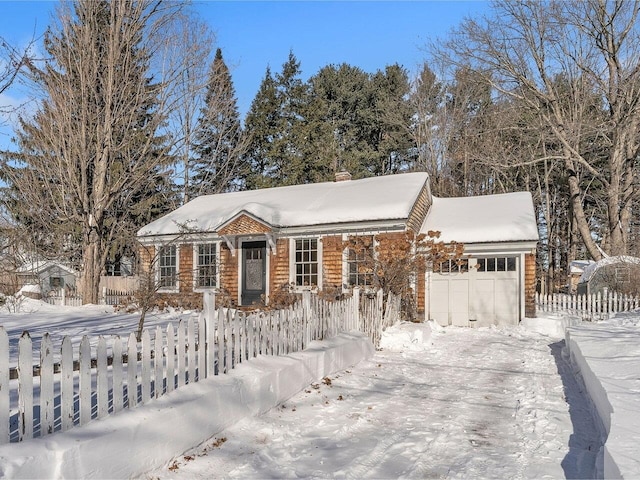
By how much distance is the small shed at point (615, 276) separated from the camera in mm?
16344

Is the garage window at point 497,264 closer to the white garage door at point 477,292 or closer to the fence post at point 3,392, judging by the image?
the white garage door at point 477,292

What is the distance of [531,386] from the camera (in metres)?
7.07

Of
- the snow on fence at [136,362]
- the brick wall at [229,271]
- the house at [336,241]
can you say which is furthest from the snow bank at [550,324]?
the brick wall at [229,271]

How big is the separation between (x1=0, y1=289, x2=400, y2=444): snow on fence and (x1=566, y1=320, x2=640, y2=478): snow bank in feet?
10.9

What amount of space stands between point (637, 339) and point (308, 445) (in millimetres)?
6518

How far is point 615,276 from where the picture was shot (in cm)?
1730

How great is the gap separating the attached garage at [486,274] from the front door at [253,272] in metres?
5.51

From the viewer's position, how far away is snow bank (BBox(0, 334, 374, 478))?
118 inches

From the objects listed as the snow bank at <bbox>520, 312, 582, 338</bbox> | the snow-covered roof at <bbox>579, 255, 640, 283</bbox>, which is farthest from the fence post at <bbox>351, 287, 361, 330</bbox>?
the snow-covered roof at <bbox>579, 255, 640, 283</bbox>

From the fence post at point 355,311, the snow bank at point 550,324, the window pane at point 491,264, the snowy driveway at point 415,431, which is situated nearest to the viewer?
the snowy driveway at point 415,431

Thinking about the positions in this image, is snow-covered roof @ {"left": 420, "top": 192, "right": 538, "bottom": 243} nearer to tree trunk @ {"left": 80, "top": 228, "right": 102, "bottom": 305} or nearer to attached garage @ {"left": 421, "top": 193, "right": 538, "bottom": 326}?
attached garage @ {"left": 421, "top": 193, "right": 538, "bottom": 326}

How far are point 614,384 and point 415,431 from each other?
2114mm

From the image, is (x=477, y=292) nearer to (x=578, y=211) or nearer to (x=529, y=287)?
(x=529, y=287)

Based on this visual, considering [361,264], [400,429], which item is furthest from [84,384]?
[361,264]
